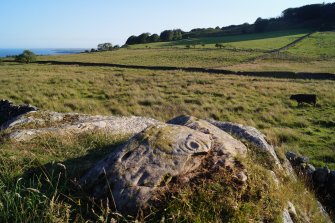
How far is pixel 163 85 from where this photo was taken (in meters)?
30.8

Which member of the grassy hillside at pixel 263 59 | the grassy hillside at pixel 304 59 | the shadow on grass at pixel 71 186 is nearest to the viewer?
the shadow on grass at pixel 71 186

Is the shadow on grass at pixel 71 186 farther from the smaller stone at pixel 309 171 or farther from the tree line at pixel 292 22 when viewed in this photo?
the tree line at pixel 292 22

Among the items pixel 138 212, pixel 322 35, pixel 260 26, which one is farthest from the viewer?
pixel 260 26

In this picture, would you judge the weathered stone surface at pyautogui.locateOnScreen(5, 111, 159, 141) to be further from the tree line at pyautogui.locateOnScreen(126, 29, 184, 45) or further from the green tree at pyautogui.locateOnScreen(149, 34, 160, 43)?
the green tree at pyautogui.locateOnScreen(149, 34, 160, 43)

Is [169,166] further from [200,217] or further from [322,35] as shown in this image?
[322,35]

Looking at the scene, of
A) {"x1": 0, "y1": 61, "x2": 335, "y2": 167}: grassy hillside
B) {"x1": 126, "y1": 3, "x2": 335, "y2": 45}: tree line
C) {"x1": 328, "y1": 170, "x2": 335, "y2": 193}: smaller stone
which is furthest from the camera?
{"x1": 126, "y1": 3, "x2": 335, "y2": 45}: tree line

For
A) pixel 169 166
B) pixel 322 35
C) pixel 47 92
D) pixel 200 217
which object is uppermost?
pixel 169 166

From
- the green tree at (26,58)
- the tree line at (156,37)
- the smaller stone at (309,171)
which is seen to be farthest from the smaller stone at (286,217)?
the tree line at (156,37)

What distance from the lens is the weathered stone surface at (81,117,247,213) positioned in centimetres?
431

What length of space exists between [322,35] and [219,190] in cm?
9753

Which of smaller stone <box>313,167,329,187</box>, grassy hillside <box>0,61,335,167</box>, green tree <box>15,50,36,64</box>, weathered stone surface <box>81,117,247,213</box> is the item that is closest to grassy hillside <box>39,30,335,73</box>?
green tree <box>15,50,36,64</box>

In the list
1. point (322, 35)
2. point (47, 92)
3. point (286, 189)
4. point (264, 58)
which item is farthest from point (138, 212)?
point (322, 35)

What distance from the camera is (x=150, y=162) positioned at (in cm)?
469

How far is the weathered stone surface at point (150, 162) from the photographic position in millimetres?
4312
